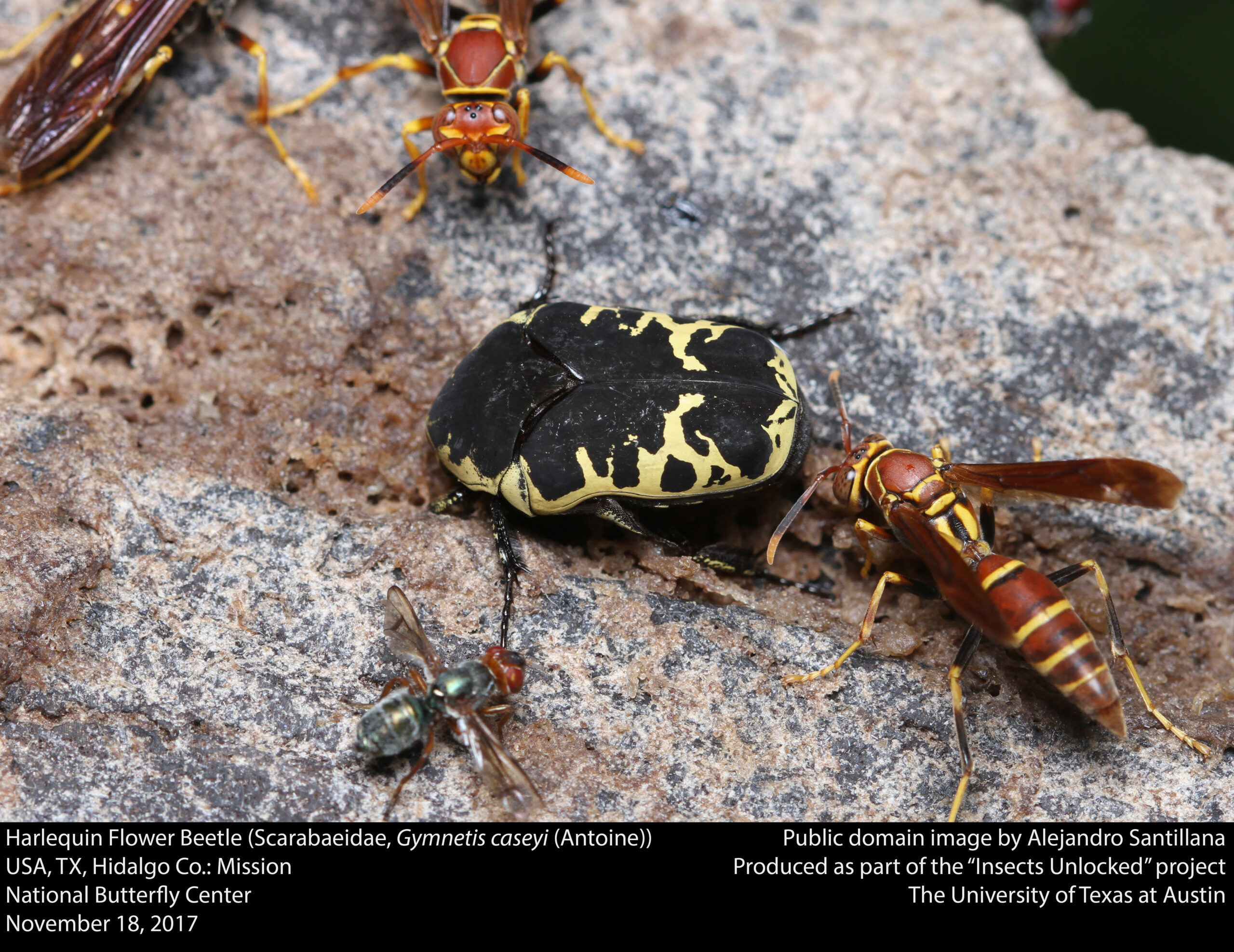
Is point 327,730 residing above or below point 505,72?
below

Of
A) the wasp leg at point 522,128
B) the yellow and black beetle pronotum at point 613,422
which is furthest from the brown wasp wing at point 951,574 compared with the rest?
the wasp leg at point 522,128

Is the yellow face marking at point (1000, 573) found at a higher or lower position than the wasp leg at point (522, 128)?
lower

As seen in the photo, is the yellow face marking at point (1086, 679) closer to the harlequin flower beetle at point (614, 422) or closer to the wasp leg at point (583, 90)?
the harlequin flower beetle at point (614, 422)

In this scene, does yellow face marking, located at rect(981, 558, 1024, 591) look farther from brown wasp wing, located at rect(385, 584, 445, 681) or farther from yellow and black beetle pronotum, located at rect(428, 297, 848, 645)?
brown wasp wing, located at rect(385, 584, 445, 681)

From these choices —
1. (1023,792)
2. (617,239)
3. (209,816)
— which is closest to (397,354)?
(617,239)

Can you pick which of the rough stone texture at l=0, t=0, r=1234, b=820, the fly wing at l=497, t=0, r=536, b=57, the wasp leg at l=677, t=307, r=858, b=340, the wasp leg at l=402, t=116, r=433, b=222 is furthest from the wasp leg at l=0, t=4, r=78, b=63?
the wasp leg at l=677, t=307, r=858, b=340

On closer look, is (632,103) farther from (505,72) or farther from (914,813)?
(914,813)
